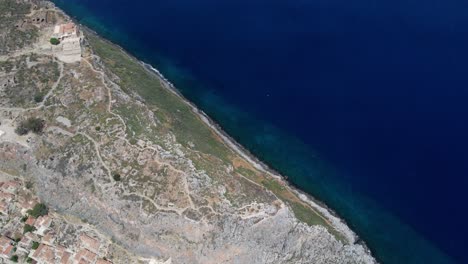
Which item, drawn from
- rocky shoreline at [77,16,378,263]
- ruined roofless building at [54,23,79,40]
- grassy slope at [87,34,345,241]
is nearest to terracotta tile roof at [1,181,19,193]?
grassy slope at [87,34,345,241]

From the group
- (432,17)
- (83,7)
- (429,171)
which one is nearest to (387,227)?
(429,171)

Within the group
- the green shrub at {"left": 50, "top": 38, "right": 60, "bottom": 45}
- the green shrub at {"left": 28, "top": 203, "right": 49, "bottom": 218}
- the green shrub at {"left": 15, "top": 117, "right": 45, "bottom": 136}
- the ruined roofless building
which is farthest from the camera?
the ruined roofless building

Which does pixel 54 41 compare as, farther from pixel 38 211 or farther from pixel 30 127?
pixel 38 211

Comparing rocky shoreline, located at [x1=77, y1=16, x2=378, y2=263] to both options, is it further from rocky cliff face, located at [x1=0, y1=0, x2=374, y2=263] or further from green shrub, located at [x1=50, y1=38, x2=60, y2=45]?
green shrub, located at [x1=50, y1=38, x2=60, y2=45]

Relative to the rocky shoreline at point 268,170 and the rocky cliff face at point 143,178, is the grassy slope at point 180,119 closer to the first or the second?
the rocky cliff face at point 143,178

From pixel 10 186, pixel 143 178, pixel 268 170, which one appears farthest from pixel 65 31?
pixel 268 170

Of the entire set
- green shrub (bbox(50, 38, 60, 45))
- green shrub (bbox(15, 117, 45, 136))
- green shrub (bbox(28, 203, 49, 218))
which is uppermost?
green shrub (bbox(50, 38, 60, 45))
